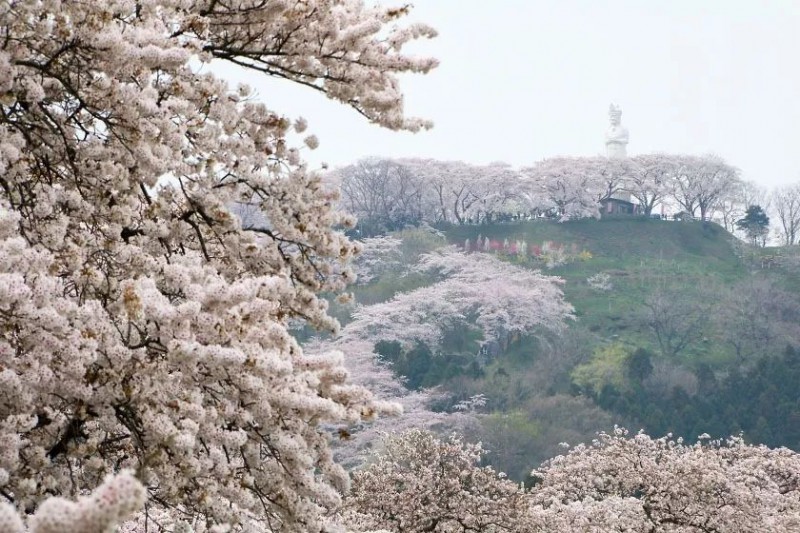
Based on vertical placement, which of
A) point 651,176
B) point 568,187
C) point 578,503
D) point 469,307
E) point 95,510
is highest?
point 651,176

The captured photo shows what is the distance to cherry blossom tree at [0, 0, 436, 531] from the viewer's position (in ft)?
15.6

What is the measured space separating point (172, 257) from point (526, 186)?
64.0 m

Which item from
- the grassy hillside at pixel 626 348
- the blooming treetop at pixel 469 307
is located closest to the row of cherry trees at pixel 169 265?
the grassy hillside at pixel 626 348

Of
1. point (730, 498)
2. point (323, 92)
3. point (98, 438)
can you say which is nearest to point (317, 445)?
point (98, 438)

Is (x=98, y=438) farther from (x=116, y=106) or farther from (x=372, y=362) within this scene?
(x=372, y=362)

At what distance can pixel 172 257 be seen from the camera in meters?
6.17

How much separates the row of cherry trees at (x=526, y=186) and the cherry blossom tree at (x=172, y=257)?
2389 inches

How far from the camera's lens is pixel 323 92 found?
786 cm

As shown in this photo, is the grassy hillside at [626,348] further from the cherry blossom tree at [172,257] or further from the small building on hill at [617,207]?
the cherry blossom tree at [172,257]

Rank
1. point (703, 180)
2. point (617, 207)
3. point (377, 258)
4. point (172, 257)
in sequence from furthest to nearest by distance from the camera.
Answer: point (617, 207), point (703, 180), point (377, 258), point (172, 257)

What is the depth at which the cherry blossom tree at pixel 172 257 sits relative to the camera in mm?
4770

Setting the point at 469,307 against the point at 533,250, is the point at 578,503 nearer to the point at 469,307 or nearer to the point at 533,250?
the point at 469,307

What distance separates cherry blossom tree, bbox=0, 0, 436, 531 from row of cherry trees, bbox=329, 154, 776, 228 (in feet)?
199

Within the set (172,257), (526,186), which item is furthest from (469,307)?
(172,257)
